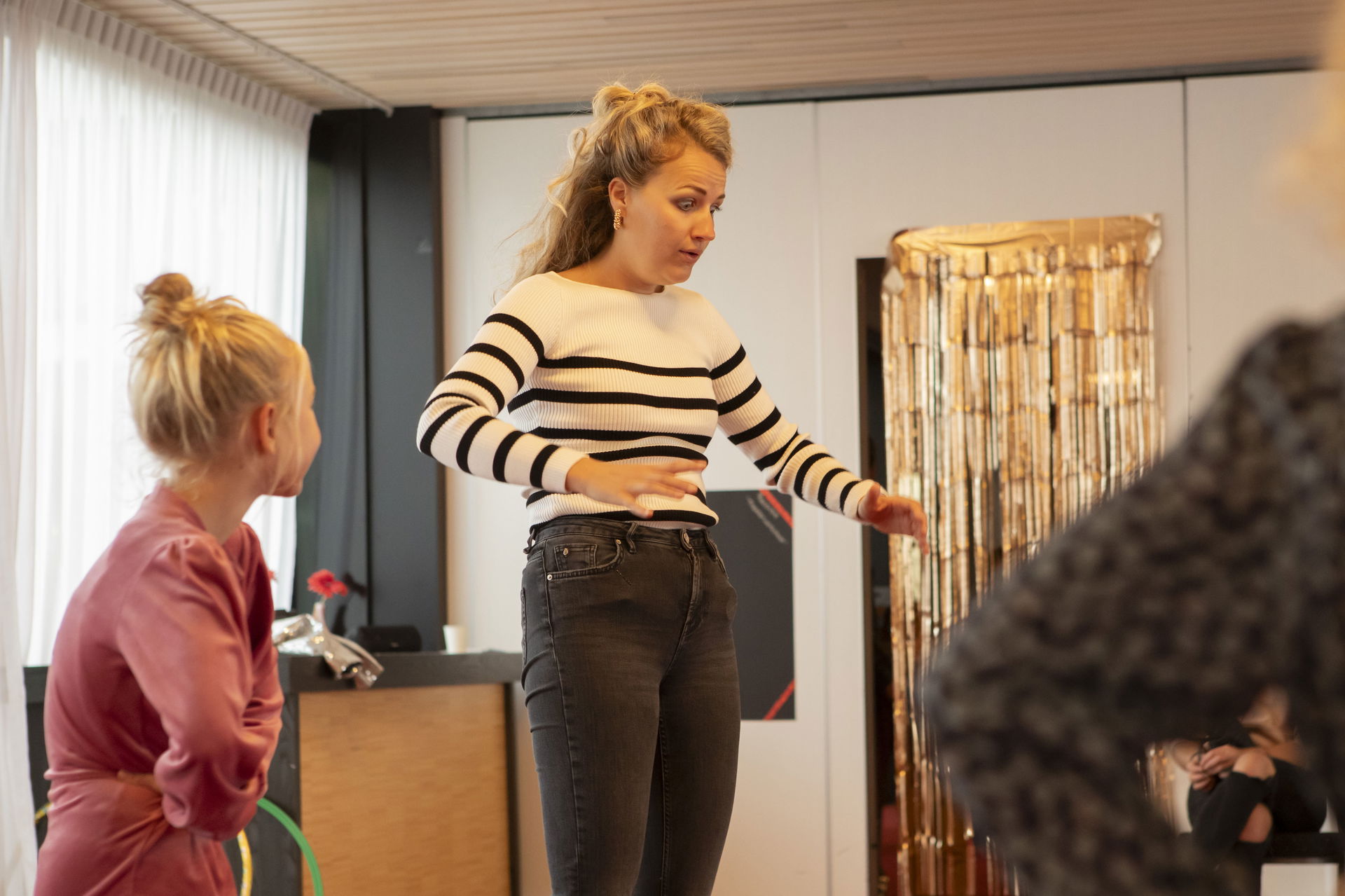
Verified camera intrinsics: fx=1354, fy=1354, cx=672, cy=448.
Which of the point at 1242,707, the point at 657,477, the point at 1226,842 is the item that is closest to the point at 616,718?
the point at 657,477

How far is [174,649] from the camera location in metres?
1.32

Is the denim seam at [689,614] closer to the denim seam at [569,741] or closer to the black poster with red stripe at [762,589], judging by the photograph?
the denim seam at [569,741]

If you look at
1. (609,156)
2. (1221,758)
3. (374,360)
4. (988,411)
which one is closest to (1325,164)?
(609,156)

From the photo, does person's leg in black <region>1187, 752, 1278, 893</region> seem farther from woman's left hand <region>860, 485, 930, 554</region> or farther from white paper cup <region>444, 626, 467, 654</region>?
white paper cup <region>444, 626, 467, 654</region>

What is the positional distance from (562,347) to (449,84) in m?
2.55

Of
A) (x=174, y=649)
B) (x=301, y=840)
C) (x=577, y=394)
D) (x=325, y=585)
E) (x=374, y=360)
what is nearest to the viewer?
(x=174, y=649)

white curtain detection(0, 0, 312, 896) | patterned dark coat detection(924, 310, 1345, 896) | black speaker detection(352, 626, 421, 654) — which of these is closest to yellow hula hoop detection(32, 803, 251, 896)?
white curtain detection(0, 0, 312, 896)

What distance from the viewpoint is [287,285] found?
4188 millimetres

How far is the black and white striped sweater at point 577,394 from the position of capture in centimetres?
171

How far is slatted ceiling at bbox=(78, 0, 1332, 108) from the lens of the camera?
3.51 meters

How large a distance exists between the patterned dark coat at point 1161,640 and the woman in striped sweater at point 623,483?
0.97m

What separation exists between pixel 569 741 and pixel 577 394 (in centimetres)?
46

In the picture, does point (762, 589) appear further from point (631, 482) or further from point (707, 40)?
point (631, 482)

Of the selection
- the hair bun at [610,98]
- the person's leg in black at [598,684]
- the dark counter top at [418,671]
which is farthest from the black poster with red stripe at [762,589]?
the person's leg in black at [598,684]
